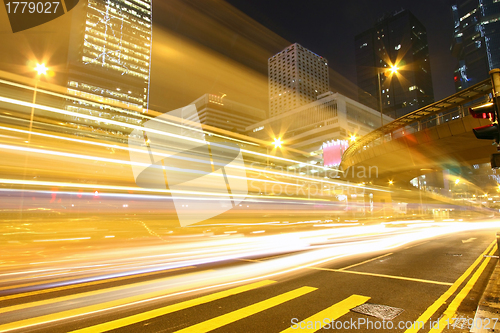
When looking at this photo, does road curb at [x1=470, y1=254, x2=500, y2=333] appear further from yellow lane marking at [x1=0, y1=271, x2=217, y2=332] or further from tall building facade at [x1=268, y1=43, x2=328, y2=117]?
tall building facade at [x1=268, y1=43, x2=328, y2=117]

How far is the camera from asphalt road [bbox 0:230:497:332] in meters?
4.58

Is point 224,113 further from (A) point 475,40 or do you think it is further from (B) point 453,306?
(B) point 453,306

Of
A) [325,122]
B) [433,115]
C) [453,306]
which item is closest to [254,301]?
[453,306]

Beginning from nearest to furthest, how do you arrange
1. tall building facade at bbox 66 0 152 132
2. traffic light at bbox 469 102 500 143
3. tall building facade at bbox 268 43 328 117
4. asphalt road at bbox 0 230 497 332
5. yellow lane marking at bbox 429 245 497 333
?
1. yellow lane marking at bbox 429 245 497 333
2. asphalt road at bbox 0 230 497 332
3. traffic light at bbox 469 102 500 143
4. tall building facade at bbox 66 0 152 132
5. tall building facade at bbox 268 43 328 117

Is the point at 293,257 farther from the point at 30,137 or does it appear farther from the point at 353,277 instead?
the point at 30,137

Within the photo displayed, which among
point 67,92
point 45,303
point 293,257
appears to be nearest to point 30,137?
point 67,92

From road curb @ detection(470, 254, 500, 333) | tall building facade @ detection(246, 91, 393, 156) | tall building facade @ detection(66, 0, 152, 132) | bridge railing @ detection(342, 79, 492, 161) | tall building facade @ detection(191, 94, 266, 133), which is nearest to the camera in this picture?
road curb @ detection(470, 254, 500, 333)

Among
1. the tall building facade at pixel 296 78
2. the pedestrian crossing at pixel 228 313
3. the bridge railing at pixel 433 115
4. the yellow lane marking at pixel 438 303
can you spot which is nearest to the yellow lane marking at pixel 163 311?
the pedestrian crossing at pixel 228 313

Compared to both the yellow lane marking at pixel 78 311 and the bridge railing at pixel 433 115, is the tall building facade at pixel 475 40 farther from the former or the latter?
the yellow lane marking at pixel 78 311

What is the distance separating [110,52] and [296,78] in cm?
10055

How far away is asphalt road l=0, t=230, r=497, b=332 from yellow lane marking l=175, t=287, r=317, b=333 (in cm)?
→ 2

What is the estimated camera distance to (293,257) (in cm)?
1135

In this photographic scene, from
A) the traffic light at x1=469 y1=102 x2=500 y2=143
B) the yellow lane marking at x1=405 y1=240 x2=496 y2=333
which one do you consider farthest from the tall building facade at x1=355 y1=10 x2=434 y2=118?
the traffic light at x1=469 y1=102 x2=500 y2=143

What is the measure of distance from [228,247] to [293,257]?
3660 mm
